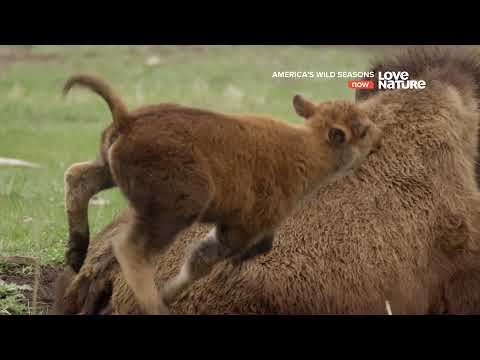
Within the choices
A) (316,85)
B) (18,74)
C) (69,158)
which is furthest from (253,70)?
(69,158)

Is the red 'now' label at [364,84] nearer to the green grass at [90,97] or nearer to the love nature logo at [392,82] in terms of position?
the love nature logo at [392,82]

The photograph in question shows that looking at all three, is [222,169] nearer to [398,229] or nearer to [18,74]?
[398,229]

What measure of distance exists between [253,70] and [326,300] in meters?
7.67

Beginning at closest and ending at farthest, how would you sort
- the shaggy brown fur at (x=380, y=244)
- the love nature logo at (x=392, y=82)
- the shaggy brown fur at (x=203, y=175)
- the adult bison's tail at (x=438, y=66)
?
the shaggy brown fur at (x=203, y=175), the shaggy brown fur at (x=380, y=244), the love nature logo at (x=392, y=82), the adult bison's tail at (x=438, y=66)

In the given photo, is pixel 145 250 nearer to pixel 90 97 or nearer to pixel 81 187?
pixel 81 187

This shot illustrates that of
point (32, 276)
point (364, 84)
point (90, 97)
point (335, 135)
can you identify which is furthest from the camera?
point (90, 97)

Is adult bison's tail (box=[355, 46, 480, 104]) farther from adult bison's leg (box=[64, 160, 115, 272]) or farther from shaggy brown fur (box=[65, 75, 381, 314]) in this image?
adult bison's leg (box=[64, 160, 115, 272])

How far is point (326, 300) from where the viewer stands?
466 cm

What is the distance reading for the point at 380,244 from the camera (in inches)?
192

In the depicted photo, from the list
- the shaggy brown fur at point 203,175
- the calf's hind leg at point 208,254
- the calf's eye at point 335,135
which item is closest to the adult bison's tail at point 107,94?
the shaggy brown fur at point 203,175

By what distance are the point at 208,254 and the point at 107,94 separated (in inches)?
41.3

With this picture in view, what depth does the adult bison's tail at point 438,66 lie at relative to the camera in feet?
18.5

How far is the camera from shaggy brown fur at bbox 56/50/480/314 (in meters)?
4.60

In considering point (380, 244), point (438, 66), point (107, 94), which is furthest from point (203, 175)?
point (438, 66)
